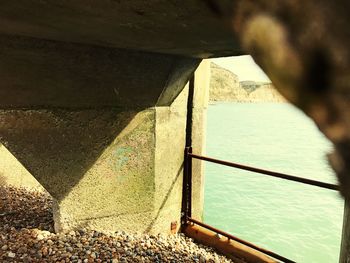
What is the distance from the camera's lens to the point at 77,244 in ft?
12.2

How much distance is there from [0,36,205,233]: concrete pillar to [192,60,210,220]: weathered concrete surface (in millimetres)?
260

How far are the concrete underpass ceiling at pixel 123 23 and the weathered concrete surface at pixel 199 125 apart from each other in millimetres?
1474

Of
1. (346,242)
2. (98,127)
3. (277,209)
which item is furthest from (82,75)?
(277,209)

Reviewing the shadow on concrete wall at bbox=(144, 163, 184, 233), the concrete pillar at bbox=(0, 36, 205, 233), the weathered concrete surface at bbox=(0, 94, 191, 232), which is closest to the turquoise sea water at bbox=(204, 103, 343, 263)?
the shadow on concrete wall at bbox=(144, 163, 184, 233)

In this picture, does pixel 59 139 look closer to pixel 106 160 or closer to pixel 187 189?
pixel 106 160

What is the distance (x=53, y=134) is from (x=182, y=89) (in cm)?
194

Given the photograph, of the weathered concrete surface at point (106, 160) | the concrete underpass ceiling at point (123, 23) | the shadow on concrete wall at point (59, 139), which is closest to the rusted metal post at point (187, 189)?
the weathered concrete surface at point (106, 160)

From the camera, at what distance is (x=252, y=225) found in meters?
10.5

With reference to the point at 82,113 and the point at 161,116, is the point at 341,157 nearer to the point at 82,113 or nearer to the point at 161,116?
the point at 82,113

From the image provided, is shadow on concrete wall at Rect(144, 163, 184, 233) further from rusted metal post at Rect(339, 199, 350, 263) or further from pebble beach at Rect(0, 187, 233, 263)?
rusted metal post at Rect(339, 199, 350, 263)

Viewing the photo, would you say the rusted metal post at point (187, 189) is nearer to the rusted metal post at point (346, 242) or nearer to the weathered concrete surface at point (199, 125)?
the weathered concrete surface at point (199, 125)

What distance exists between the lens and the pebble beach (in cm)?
350

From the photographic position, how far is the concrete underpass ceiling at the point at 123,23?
76.6 inches

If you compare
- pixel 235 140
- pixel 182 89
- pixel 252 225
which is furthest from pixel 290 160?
pixel 182 89
